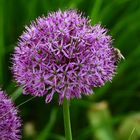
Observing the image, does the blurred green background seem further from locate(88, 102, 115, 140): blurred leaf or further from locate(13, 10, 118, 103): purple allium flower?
locate(13, 10, 118, 103): purple allium flower

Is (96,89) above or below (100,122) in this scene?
above

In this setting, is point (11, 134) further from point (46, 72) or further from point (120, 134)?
point (120, 134)

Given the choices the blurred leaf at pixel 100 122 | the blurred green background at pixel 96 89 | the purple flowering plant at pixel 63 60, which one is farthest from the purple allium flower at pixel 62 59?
the blurred green background at pixel 96 89

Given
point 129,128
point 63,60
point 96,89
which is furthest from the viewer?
point 96,89

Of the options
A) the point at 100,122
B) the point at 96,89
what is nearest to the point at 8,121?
the point at 100,122

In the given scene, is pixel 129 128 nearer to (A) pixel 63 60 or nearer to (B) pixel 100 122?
(B) pixel 100 122

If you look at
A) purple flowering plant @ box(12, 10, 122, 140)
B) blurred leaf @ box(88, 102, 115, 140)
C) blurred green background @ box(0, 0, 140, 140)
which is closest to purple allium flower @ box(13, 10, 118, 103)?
purple flowering plant @ box(12, 10, 122, 140)
